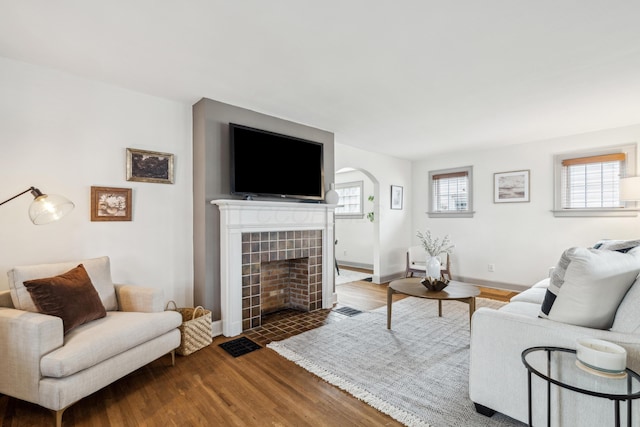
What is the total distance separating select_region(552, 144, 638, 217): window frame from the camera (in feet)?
13.1

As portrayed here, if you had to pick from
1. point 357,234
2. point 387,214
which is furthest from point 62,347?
point 357,234

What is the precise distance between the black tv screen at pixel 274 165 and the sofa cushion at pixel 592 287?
2655 mm

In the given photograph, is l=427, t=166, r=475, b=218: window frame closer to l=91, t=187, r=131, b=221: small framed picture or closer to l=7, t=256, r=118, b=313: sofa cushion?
l=91, t=187, r=131, b=221: small framed picture

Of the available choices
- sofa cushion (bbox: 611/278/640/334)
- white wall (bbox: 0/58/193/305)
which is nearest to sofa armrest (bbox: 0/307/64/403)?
white wall (bbox: 0/58/193/305)

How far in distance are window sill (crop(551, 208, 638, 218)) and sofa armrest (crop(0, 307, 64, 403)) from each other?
5.71 m

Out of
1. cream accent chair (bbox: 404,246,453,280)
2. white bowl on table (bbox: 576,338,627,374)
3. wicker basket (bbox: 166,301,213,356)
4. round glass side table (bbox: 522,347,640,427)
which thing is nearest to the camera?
white bowl on table (bbox: 576,338,627,374)

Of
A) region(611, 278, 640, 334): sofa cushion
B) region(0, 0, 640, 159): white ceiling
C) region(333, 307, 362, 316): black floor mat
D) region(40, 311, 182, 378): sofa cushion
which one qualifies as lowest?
region(333, 307, 362, 316): black floor mat

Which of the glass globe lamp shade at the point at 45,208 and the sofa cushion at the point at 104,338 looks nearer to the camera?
the sofa cushion at the point at 104,338

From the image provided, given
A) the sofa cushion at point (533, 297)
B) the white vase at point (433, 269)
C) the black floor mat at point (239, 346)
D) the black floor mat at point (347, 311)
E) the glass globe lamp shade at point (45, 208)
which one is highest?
the glass globe lamp shade at point (45, 208)

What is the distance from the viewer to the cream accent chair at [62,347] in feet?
5.71

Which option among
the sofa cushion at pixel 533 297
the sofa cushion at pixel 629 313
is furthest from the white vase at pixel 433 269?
the sofa cushion at pixel 629 313

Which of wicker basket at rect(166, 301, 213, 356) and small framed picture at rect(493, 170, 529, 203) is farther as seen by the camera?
small framed picture at rect(493, 170, 529, 203)

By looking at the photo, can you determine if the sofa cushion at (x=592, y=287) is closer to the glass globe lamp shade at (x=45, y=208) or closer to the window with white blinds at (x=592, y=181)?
the glass globe lamp shade at (x=45, y=208)

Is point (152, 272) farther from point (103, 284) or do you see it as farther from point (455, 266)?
point (455, 266)
